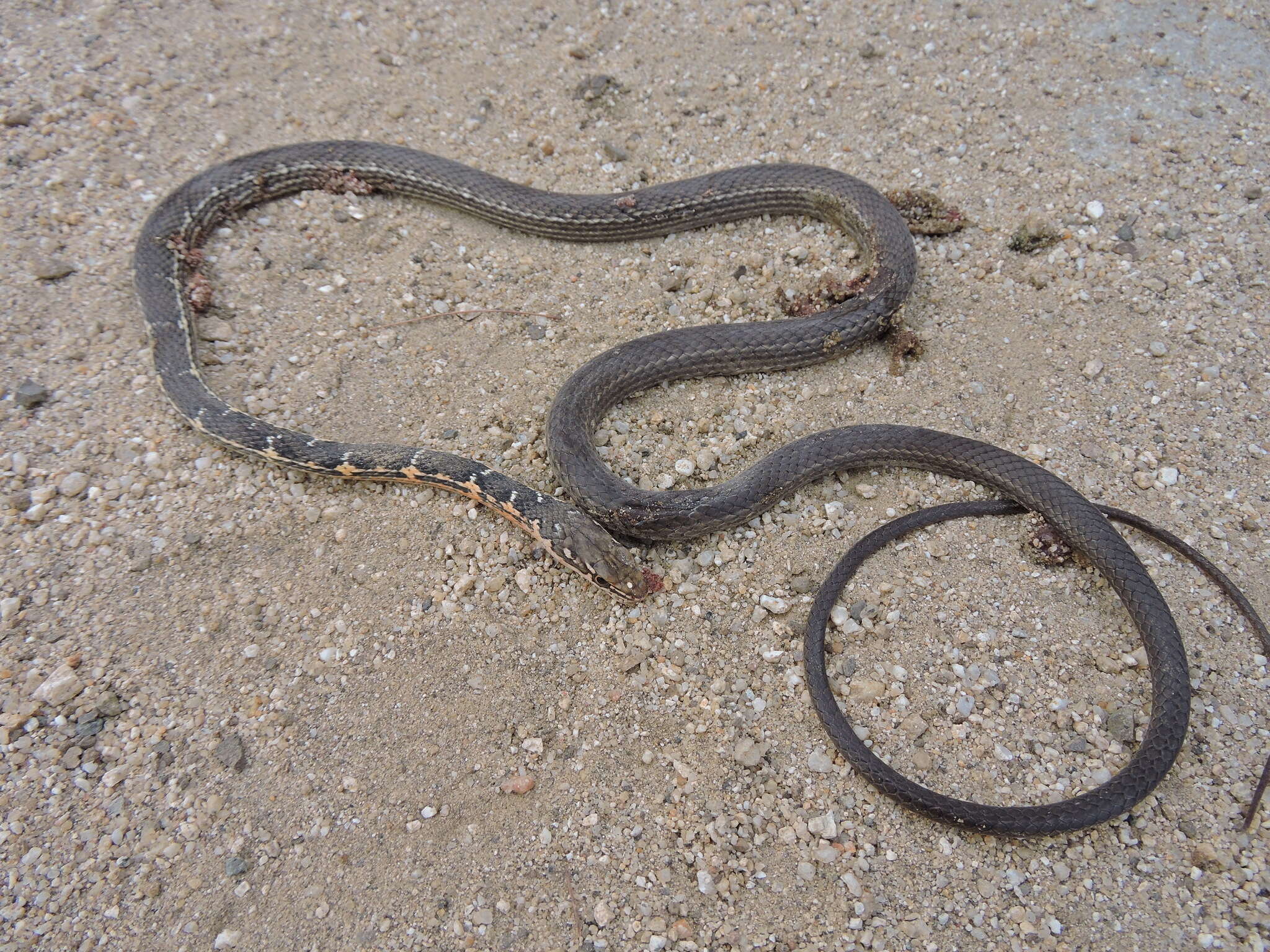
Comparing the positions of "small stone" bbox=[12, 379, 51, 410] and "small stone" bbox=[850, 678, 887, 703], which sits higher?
"small stone" bbox=[12, 379, 51, 410]

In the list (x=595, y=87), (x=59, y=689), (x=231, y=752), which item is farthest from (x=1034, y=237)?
(x=59, y=689)

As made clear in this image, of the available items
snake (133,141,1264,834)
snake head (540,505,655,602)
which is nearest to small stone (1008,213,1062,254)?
snake (133,141,1264,834)

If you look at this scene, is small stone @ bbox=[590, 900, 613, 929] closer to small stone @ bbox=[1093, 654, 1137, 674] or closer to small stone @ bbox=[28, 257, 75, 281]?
small stone @ bbox=[1093, 654, 1137, 674]

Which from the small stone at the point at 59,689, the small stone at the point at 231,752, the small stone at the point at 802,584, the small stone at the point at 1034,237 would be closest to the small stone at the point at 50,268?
the small stone at the point at 59,689

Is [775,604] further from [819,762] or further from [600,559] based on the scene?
[600,559]

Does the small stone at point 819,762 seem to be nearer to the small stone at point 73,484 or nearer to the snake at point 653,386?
the snake at point 653,386

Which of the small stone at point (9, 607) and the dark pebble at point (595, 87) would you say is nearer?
the small stone at point (9, 607)
